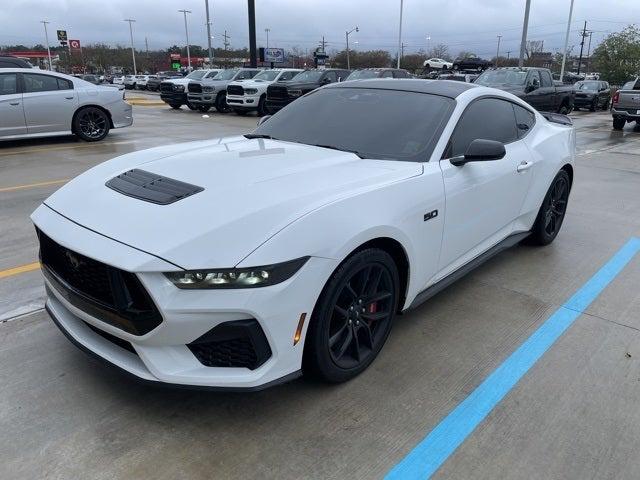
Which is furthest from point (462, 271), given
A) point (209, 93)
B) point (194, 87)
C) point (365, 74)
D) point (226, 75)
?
point (226, 75)

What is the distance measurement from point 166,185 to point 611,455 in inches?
99.0

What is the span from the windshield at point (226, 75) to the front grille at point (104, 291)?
20551mm

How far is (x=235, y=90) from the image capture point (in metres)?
19.3

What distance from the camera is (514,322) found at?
3590 mm

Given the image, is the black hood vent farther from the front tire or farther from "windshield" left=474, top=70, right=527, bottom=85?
"windshield" left=474, top=70, right=527, bottom=85

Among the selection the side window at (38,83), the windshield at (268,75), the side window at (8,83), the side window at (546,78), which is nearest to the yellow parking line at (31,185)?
the side window at (8,83)

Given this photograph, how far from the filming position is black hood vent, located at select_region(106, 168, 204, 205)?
8.43ft

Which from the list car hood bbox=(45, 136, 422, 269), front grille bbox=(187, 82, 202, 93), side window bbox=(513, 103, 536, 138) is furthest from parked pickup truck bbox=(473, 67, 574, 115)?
car hood bbox=(45, 136, 422, 269)

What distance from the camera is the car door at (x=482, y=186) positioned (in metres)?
3.30

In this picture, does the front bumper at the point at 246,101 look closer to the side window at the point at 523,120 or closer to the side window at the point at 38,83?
the side window at the point at 38,83

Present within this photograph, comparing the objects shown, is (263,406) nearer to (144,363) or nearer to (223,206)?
(144,363)

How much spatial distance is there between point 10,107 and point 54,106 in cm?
83

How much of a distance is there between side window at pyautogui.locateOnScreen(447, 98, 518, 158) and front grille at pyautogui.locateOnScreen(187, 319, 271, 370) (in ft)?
6.04

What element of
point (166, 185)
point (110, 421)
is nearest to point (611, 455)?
point (110, 421)
